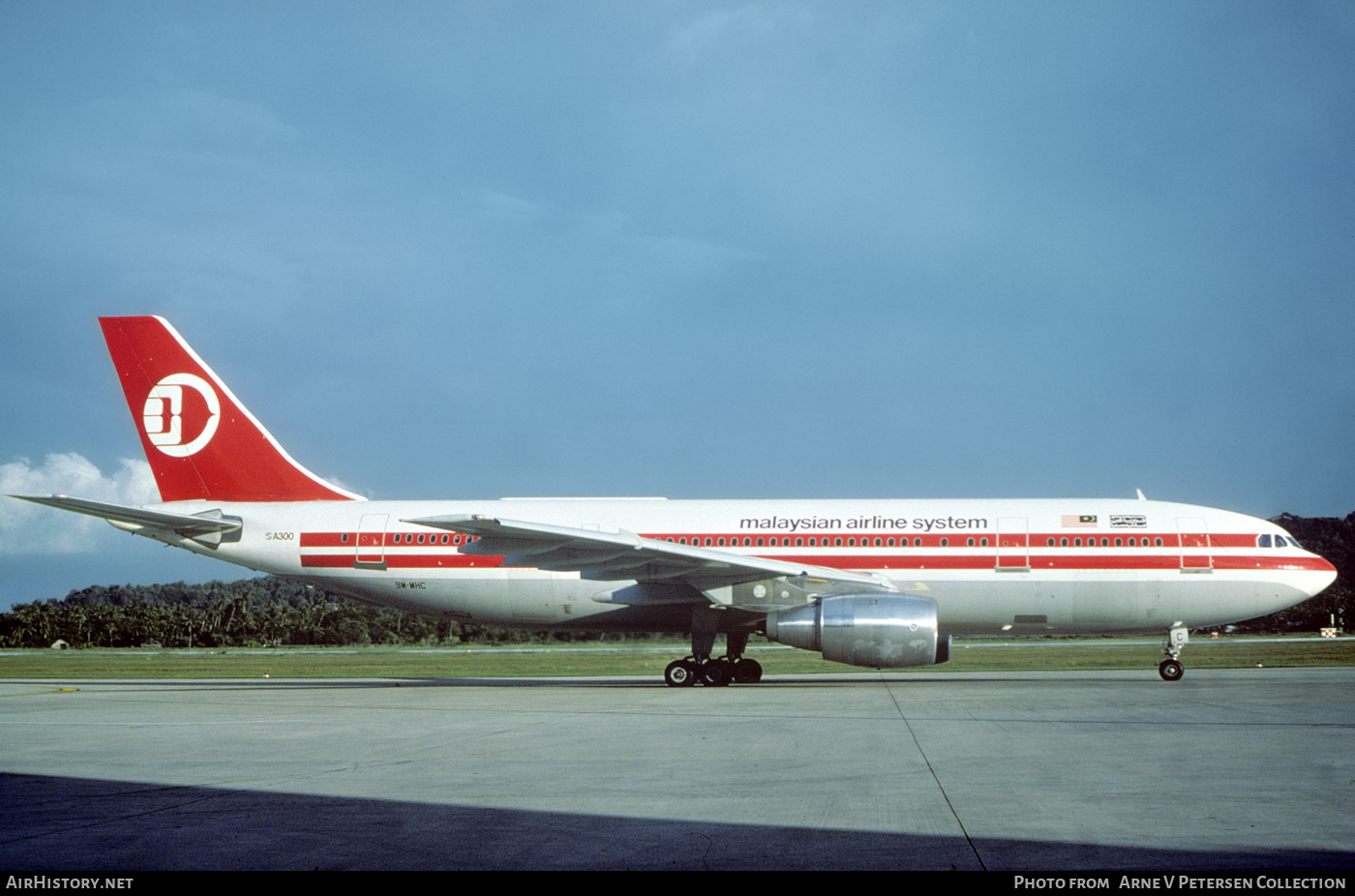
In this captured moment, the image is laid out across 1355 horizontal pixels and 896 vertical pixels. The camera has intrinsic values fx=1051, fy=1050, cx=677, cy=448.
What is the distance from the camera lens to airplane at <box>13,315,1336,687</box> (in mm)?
18203

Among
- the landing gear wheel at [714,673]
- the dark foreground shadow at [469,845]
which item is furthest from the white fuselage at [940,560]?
the dark foreground shadow at [469,845]

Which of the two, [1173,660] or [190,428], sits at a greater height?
[190,428]

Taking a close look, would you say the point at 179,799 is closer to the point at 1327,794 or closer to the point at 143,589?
the point at 1327,794

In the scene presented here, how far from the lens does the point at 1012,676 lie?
72.7ft

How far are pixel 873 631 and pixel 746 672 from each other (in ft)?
13.7

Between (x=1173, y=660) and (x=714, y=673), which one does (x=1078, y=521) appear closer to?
(x=1173, y=660)

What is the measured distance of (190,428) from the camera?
2281 cm

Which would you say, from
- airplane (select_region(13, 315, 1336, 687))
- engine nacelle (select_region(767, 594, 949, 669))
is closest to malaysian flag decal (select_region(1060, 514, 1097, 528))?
airplane (select_region(13, 315, 1336, 687))

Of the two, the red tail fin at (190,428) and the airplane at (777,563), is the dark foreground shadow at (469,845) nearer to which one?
the airplane at (777,563)

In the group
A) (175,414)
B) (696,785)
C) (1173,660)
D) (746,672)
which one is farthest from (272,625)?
(696,785)

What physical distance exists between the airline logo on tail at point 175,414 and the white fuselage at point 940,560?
367 cm

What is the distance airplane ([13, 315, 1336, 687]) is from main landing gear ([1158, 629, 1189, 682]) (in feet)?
0.18

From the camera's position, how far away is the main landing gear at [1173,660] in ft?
62.2

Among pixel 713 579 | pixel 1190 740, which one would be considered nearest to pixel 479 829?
pixel 1190 740
